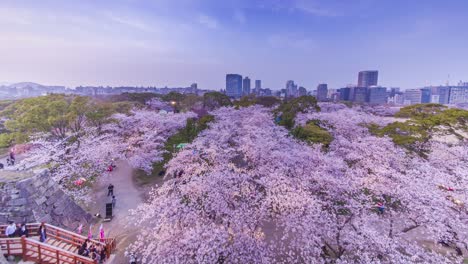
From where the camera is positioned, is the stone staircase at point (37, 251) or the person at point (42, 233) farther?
the person at point (42, 233)

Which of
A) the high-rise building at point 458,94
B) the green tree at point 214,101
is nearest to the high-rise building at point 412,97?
the high-rise building at point 458,94

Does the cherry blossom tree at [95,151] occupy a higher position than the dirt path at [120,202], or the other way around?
the cherry blossom tree at [95,151]

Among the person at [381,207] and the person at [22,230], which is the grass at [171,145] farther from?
the person at [381,207]

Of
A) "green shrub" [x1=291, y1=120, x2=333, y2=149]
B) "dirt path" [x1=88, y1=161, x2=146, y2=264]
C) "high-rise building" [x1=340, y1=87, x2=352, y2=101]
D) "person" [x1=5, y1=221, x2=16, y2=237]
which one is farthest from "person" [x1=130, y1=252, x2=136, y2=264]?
"high-rise building" [x1=340, y1=87, x2=352, y2=101]

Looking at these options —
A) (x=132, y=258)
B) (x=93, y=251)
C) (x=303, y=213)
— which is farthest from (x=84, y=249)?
(x=303, y=213)

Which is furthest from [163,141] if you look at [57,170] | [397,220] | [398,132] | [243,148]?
[398,132]

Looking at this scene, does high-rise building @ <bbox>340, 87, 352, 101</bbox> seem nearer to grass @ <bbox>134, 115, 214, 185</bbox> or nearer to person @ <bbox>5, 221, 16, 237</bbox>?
grass @ <bbox>134, 115, 214, 185</bbox>
